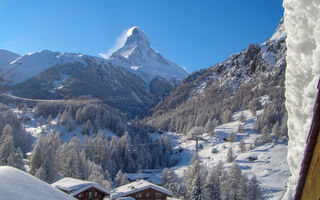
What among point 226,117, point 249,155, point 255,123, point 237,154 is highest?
point 226,117

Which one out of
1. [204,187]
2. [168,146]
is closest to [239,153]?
[168,146]

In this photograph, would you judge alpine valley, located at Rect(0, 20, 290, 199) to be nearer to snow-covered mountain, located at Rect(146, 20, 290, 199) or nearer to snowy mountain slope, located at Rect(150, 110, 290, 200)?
snowy mountain slope, located at Rect(150, 110, 290, 200)

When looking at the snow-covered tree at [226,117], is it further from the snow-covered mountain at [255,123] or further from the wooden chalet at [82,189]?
the wooden chalet at [82,189]

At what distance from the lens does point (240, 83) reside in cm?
19962

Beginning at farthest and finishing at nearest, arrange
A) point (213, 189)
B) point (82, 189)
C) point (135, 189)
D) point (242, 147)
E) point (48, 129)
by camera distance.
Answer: point (48, 129)
point (242, 147)
point (213, 189)
point (135, 189)
point (82, 189)

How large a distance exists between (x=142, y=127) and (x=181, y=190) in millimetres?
89104

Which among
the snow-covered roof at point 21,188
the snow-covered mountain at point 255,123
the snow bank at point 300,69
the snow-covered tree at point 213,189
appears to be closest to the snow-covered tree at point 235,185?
the snow-covered tree at point 213,189

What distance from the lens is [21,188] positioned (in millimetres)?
4848

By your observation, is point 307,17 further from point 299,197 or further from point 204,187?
point 204,187

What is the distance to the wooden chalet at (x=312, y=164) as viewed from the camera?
1.93 meters

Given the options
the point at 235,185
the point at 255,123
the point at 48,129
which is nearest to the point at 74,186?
the point at 235,185

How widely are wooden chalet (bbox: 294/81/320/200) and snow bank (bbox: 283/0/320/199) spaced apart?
0.36 m

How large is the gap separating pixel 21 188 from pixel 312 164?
187 inches

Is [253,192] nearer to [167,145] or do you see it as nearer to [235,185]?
[235,185]
